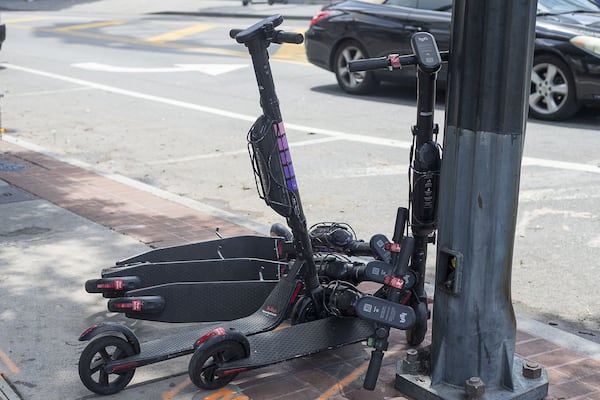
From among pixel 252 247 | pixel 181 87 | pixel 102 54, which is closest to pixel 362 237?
pixel 252 247

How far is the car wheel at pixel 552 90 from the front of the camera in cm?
1096

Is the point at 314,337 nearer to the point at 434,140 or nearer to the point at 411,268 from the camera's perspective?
the point at 411,268

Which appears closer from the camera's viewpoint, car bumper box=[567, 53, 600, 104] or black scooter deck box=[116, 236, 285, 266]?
black scooter deck box=[116, 236, 285, 266]

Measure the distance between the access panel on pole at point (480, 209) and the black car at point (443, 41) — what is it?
5499mm

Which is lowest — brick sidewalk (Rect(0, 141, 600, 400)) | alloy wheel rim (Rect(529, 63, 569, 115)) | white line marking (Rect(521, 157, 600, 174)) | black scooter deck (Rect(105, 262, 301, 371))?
brick sidewalk (Rect(0, 141, 600, 400))

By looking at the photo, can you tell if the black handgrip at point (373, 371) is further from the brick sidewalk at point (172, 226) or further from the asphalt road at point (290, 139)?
the asphalt road at point (290, 139)

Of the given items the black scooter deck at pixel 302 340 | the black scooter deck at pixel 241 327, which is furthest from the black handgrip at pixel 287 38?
the black scooter deck at pixel 302 340

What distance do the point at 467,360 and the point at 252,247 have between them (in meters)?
1.76

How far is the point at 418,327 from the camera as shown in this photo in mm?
4793

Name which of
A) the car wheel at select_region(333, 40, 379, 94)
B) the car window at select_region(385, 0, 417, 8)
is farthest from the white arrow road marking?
the car window at select_region(385, 0, 417, 8)

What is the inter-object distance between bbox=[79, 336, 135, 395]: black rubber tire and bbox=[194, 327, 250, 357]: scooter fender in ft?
1.15

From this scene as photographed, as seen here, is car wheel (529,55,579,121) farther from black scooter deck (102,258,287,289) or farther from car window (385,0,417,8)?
black scooter deck (102,258,287,289)

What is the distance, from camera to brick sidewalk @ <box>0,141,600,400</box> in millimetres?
4410

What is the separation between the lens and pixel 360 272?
4996 mm
